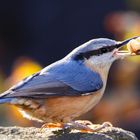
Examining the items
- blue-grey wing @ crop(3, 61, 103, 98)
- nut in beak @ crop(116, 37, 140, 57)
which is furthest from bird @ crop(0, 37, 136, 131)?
nut in beak @ crop(116, 37, 140, 57)

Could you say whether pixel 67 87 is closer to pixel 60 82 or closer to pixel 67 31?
pixel 60 82

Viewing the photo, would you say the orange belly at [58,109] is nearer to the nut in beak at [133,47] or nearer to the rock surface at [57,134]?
the rock surface at [57,134]

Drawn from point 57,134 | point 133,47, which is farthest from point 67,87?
point 133,47

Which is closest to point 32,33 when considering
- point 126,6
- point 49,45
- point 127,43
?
point 49,45

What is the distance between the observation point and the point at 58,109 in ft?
22.4

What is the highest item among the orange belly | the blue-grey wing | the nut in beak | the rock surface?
the nut in beak

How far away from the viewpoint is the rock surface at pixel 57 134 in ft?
21.6

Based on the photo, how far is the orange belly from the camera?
681 cm

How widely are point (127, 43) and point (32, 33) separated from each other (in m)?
4.99

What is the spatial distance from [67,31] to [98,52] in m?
4.96

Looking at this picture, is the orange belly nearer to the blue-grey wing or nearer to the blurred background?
the blue-grey wing

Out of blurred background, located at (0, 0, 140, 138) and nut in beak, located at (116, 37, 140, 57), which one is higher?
nut in beak, located at (116, 37, 140, 57)

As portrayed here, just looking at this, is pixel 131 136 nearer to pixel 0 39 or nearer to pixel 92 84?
pixel 92 84

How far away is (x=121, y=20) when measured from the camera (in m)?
10.8
